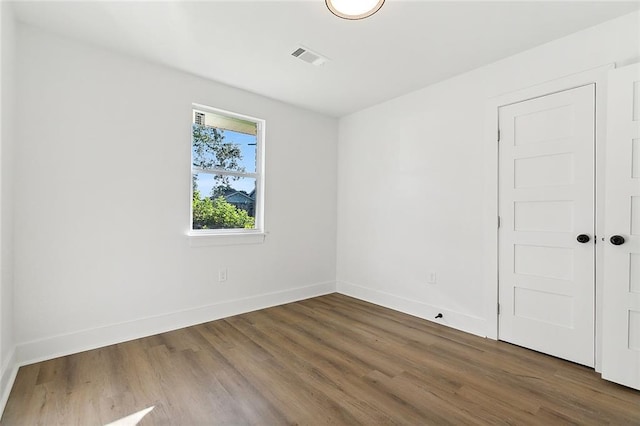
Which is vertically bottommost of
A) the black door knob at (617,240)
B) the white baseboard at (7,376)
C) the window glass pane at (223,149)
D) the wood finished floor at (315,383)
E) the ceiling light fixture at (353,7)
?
the wood finished floor at (315,383)

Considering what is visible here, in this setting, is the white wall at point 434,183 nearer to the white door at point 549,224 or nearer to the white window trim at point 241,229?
the white door at point 549,224

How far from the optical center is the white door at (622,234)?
202 centimetres

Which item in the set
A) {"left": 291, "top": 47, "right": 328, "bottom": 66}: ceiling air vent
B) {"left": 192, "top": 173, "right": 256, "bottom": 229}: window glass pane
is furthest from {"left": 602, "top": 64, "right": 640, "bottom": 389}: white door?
{"left": 192, "top": 173, "right": 256, "bottom": 229}: window glass pane

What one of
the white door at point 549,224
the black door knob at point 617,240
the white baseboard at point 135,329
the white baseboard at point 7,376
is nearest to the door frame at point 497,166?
the white door at point 549,224

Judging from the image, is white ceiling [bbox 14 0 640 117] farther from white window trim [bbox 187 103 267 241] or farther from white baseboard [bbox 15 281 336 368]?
white baseboard [bbox 15 281 336 368]

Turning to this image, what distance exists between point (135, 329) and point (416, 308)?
292 cm

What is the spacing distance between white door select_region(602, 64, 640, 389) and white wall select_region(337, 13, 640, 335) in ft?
1.28

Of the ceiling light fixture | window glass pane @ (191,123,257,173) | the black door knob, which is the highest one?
the ceiling light fixture

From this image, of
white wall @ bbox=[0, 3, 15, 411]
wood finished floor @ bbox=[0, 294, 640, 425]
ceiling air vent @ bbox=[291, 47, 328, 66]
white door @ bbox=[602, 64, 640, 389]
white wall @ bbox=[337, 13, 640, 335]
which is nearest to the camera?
wood finished floor @ bbox=[0, 294, 640, 425]

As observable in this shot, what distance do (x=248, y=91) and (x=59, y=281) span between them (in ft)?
8.64

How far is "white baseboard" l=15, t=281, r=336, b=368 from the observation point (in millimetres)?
2328

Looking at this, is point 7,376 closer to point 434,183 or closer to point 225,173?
point 225,173

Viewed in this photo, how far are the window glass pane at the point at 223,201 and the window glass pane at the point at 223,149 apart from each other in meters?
0.13

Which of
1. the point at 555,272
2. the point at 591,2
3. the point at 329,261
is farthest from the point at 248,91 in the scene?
the point at 555,272
